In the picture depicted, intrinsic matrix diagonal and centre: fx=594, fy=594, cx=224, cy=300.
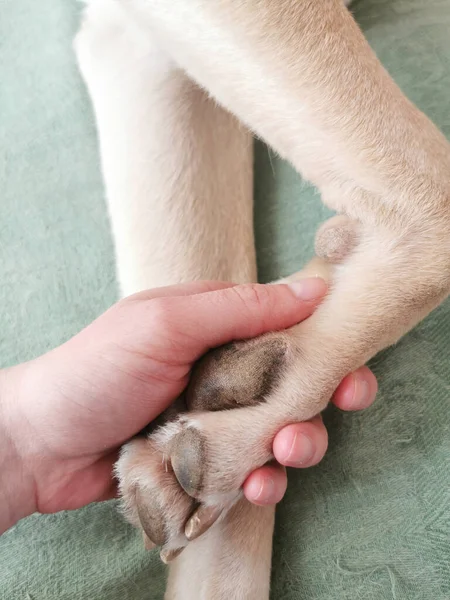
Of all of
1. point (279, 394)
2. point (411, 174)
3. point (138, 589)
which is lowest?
point (138, 589)

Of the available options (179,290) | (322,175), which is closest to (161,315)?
(179,290)

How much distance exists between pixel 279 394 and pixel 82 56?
0.82m

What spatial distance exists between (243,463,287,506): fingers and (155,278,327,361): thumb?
0.57 feet

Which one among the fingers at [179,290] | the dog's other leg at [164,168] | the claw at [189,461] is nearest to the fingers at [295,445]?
the claw at [189,461]

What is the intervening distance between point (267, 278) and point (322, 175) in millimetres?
311

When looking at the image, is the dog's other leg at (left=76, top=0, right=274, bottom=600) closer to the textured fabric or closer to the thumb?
the textured fabric

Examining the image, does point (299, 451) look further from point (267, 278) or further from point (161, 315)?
point (267, 278)

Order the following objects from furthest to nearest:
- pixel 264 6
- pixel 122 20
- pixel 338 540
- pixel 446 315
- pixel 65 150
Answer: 1. pixel 65 150
2. pixel 122 20
3. pixel 446 315
4. pixel 338 540
5. pixel 264 6

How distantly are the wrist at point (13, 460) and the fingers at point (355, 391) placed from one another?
1.54 ft

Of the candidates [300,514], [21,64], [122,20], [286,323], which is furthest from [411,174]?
[21,64]

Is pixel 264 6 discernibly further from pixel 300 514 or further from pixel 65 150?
pixel 300 514

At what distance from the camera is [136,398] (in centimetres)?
A: 81

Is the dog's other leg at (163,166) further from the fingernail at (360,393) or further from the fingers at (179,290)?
the fingernail at (360,393)

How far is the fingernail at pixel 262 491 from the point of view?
760mm
